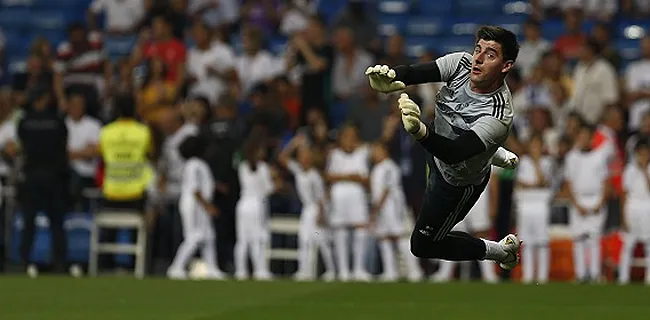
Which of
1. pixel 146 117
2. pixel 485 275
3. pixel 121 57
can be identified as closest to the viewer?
pixel 485 275

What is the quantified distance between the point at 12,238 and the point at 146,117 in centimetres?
241

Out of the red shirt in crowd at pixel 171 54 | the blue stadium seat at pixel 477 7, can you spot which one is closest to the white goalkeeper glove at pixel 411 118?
the red shirt in crowd at pixel 171 54

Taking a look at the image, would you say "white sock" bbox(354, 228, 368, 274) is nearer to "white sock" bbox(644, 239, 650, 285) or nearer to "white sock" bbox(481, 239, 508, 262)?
"white sock" bbox(644, 239, 650, 285)

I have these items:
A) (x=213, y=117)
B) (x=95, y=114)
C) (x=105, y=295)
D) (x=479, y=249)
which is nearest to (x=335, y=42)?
(x=213, y=117)

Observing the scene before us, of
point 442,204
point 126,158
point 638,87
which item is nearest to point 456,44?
point 638,87

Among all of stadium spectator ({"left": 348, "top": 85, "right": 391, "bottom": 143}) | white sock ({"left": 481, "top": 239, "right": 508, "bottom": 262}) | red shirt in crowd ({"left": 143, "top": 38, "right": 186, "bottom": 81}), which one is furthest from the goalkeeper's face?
red shirt in crowd ({"left": 143, "top": 38, "right": 186, "bottom": 81})

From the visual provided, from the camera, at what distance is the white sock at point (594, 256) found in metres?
16.2

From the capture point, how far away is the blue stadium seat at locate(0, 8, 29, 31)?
22250 mm

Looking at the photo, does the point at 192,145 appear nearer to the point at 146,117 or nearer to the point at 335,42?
the point at 146,117

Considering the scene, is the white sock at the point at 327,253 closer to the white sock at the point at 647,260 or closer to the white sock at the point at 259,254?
the white sock at the point at 259,254

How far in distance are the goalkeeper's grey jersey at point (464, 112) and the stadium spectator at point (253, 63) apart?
924 centimetres

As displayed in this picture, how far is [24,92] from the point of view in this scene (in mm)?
18484

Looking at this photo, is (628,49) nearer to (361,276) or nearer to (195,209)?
(361,276)

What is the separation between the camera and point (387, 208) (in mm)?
16750
